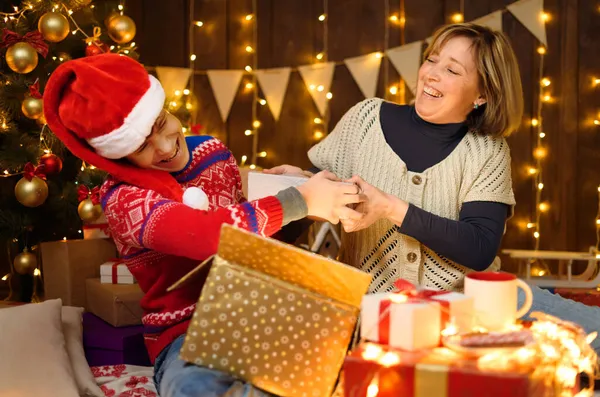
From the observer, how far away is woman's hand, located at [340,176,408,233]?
5.65 ft

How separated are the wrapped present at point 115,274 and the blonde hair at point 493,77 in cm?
144

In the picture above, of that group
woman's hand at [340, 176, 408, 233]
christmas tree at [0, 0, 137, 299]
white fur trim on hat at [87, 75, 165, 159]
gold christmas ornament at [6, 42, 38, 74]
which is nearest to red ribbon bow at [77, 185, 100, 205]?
christmas tree at [0, 0, 137, 299]

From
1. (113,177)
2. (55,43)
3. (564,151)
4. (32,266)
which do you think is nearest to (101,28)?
(55,43)

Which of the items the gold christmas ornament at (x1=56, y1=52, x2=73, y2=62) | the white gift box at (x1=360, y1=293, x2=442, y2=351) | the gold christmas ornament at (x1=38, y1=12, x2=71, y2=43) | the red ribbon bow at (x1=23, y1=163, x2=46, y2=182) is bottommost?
the white gift box at (x1=360, y1=293, x2=442, y2=351)

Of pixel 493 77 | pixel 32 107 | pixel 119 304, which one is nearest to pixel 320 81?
pixel 32 107

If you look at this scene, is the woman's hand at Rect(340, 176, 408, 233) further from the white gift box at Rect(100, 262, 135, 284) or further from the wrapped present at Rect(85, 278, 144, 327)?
the white gift box at Rect(100, 262, 135, 284)

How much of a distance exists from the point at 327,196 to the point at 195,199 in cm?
30

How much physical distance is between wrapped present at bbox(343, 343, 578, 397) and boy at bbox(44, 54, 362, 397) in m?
0.36

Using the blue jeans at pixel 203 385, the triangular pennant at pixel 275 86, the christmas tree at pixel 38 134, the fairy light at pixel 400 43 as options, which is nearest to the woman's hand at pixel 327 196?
the blue jeans at pixel 203 385

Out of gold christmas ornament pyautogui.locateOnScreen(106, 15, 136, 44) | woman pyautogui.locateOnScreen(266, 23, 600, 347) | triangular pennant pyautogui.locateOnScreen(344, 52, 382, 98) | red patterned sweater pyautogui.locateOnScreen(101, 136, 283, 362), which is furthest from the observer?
triangular pennant pyautogui.locateOnScreen(344, 52, 382, 98)

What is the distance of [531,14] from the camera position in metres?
3.23

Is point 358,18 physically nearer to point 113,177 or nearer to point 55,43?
point 55,43

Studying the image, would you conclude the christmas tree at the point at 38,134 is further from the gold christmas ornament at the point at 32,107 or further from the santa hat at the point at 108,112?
the santa hat at the point at 108,112

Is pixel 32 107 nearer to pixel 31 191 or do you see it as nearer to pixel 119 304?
pixel 31 191
